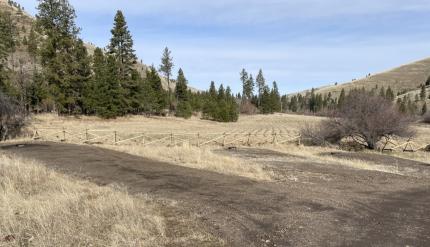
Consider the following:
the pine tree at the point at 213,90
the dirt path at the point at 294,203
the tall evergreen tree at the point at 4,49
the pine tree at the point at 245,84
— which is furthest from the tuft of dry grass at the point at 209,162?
the pine tree at the point at 245,84

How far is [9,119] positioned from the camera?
38094 mm

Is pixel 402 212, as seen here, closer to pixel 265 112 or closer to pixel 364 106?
pixel 364 106

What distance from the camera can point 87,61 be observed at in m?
67.0

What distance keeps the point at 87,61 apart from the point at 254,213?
205 ft

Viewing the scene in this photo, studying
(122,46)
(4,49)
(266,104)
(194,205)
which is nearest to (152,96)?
(122,46)

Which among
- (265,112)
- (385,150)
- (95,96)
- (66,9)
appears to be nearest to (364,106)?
(385,150)

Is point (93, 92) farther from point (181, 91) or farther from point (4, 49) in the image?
point (181, 91)

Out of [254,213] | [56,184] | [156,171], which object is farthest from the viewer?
[156,171]

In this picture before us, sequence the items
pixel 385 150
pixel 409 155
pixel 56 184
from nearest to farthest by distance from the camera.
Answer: pixel 56 184 < pixel 409 155 < pixel 385 150

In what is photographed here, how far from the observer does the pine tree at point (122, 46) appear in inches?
2857

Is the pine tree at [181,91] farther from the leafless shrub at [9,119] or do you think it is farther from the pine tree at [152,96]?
the leafless shrub at [9,119]

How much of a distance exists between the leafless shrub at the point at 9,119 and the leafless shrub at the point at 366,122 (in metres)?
28.1

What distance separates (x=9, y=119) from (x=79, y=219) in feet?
110

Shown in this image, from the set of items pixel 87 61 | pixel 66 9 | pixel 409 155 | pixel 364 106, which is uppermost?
pixel 66 9
